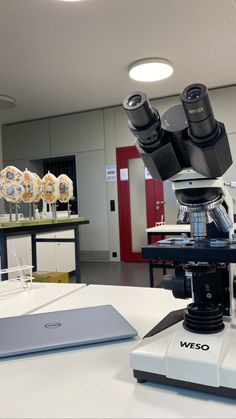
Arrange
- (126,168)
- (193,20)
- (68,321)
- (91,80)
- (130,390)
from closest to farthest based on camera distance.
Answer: (130,390) < (68,321) < (193,20) < (91,80) < (126,168)

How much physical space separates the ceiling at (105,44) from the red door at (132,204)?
1163 mm

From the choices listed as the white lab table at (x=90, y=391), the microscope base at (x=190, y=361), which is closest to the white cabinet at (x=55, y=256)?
the white lab table at (x=90, y=391)

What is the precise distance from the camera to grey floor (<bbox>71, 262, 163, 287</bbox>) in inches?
168

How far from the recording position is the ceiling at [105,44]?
3.03m

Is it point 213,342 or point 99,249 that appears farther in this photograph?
point 99,249

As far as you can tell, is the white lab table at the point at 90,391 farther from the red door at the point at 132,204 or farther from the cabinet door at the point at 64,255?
the red door at the point at 132,204

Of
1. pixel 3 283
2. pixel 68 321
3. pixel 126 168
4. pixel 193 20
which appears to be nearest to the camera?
pixel 68 321

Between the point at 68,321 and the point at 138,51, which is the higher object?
the point at 138,51

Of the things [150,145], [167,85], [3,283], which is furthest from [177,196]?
[167,85]

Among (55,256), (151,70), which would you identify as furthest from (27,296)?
(151,70)

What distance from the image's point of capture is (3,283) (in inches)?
54.0

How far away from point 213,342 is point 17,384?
1.20 feet

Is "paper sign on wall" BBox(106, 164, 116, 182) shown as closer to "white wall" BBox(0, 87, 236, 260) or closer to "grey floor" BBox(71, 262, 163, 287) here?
"white wall" BBox(0, 87, 236, 260)

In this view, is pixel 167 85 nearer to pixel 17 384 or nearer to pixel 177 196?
pixel 177 196
